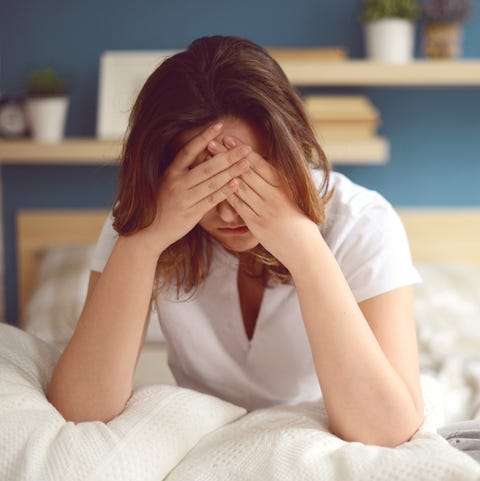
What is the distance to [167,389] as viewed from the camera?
125 centimetres

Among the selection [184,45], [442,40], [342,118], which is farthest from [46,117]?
[442,40]

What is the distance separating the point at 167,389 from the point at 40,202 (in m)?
1.93

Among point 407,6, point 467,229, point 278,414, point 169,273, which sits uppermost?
point 407,6

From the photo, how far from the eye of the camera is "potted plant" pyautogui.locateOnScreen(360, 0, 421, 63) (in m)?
2.79

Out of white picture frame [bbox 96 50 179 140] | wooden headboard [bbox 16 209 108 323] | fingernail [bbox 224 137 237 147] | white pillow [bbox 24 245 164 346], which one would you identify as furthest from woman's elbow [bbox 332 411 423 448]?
wooden headboard [bbox 16 209 108 323]

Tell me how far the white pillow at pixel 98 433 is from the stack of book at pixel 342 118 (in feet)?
5.21

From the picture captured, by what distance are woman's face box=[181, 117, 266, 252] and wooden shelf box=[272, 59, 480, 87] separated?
1512mm

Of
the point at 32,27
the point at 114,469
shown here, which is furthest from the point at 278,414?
the point at 32,27

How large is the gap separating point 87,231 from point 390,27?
1.23m

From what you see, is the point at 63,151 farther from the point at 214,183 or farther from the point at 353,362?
the point at 353,362

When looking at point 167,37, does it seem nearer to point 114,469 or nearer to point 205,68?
point 205,68

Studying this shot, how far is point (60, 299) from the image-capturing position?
244 cm

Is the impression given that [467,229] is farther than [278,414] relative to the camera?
Yes

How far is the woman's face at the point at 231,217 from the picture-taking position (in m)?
1.19
